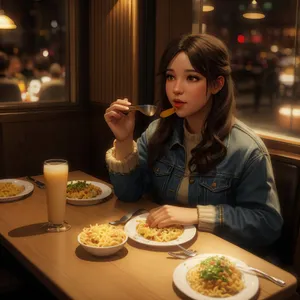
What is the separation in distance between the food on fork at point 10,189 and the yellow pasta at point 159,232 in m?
0.66

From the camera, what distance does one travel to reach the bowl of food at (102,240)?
1.38 m

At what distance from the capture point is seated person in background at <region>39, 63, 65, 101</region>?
3811 millimetres

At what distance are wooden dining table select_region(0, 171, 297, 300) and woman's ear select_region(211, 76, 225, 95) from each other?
0.58 meters

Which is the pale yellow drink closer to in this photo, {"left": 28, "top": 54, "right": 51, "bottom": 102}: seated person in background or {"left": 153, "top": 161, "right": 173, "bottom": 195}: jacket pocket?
{"left": 153, "top": 161, "right": 173, "bottom": 195}: jacket pocket

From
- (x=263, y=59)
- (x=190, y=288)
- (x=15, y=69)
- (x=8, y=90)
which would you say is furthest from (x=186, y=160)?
(x=263, y=59)

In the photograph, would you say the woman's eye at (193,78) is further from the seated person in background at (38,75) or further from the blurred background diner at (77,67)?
the seated person in background at (38,75)

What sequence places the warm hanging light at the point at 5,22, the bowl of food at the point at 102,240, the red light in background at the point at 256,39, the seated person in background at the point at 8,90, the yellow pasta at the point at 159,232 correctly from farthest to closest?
the red light in background at the point at 256,39 < the seated person in background at the point at 8,90 < the warm hanging light at the point at 5,22 < the yellow pasta at the point at 159,232 < the bowl of food at the point at 102,240

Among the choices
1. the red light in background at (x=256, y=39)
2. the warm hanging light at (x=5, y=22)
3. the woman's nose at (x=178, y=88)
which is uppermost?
the red light in background at (x=256, y=39)

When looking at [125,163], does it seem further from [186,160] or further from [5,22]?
[5,22]

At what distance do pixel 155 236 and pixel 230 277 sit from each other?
364 millimetres

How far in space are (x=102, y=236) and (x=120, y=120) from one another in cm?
64

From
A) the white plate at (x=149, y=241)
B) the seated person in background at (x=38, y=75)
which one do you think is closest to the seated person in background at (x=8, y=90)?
the seated person in background at (x=38, y=75)

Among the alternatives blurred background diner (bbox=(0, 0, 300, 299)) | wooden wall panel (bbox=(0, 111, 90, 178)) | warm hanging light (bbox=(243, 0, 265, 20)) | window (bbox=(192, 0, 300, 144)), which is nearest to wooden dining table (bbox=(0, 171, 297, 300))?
blurred background diner (bbox=(0, 0, 300, 299))

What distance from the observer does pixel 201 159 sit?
1.87 metres
